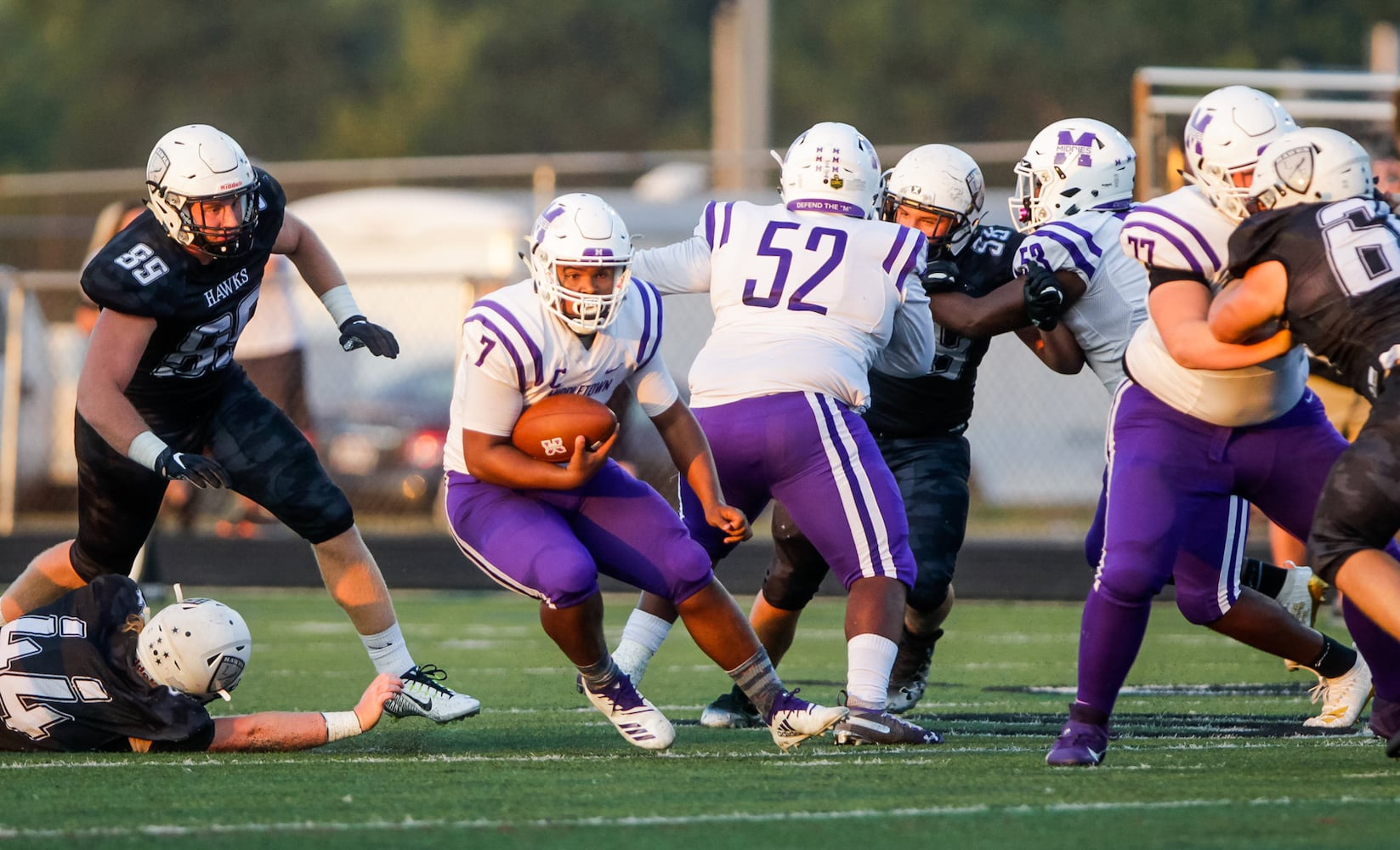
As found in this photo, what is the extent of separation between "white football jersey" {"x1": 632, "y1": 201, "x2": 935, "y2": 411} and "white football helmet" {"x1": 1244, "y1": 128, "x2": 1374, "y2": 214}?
43.9 inches

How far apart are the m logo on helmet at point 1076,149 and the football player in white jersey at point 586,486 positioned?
1.51m

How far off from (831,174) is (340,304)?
1556 mm

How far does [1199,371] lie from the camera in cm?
471

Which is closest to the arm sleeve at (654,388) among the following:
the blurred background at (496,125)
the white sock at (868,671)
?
the white sock at (868,671)

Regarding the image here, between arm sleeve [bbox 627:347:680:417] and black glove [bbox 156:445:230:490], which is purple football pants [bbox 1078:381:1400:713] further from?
black glove [bbox 156:445:230:490]

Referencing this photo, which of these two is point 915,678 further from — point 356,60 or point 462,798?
point 356,60

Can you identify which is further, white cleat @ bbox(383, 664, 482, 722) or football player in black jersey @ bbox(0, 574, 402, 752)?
white cleat @ bbox(383, 664, 482, 722)

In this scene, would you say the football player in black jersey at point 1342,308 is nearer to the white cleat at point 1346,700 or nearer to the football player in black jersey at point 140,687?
the white cleat at point 1346,700

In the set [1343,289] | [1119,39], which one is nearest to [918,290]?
[1343,289]

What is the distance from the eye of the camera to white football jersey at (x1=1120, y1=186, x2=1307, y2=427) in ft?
15.3

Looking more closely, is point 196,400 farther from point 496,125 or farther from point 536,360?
point 496,125

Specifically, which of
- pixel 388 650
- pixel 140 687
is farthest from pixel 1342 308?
pixel 140 687

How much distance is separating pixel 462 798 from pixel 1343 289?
225 cm

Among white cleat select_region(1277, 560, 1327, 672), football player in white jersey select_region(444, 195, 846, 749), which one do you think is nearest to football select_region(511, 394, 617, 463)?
football player in white jersey select_region(444, 195, 846, 749)
